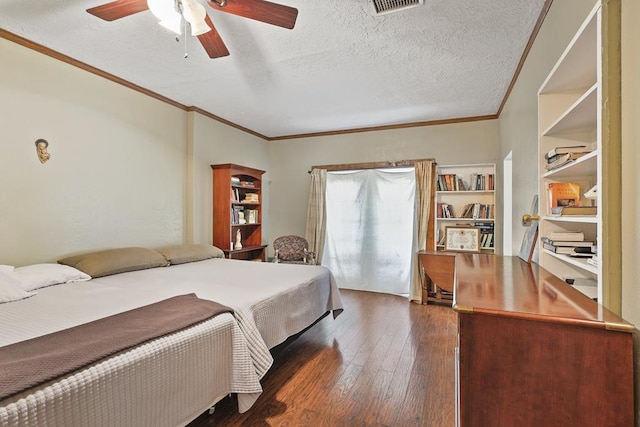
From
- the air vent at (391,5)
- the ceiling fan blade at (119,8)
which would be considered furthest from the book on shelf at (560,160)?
the ceiling fan blade at (119,8)

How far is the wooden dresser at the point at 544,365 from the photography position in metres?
0.89

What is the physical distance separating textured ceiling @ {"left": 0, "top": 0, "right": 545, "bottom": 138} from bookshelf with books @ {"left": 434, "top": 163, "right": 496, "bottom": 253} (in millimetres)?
831

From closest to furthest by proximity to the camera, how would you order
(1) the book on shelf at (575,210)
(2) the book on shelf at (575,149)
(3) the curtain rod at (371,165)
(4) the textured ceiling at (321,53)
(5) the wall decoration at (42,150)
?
(1) the book on shelf at (575,210) < (2) the book on shelf at (575,149) < (4) the textured ceiling at (321,53) < (5) the wall decoration at (42,150) < (3) the curtain rod at (371,165)

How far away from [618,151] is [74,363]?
1919 millimetres

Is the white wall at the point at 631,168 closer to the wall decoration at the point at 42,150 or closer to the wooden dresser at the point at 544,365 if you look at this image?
the wooden dresser at the point at 544,365

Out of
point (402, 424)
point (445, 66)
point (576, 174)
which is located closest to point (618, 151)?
point (576, 174)

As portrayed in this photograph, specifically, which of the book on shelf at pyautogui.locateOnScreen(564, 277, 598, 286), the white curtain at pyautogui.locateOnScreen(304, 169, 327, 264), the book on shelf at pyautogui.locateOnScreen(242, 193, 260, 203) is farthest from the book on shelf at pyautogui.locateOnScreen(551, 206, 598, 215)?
the book on shelf at pyautogui.locateOnScreen(242, 193, 260, 203)

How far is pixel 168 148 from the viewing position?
149 inches

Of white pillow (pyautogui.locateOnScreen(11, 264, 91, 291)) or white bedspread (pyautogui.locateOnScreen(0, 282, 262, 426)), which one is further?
white pillow (pyautogui.locateOnScreen(11, 264, 91, 291))

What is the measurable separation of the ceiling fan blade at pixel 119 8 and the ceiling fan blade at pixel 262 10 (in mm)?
410

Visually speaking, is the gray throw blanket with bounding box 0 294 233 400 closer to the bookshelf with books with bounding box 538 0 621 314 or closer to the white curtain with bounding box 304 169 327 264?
the bookshelf with books with bounding box 538 0 621 314

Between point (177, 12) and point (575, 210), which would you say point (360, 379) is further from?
point (177, 12)

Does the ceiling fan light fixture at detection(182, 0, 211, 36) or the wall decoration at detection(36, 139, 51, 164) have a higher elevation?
the ceiling fan light fixture at detection(182, 0, 211, 36)

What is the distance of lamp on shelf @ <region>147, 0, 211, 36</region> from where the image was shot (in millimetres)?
1580
